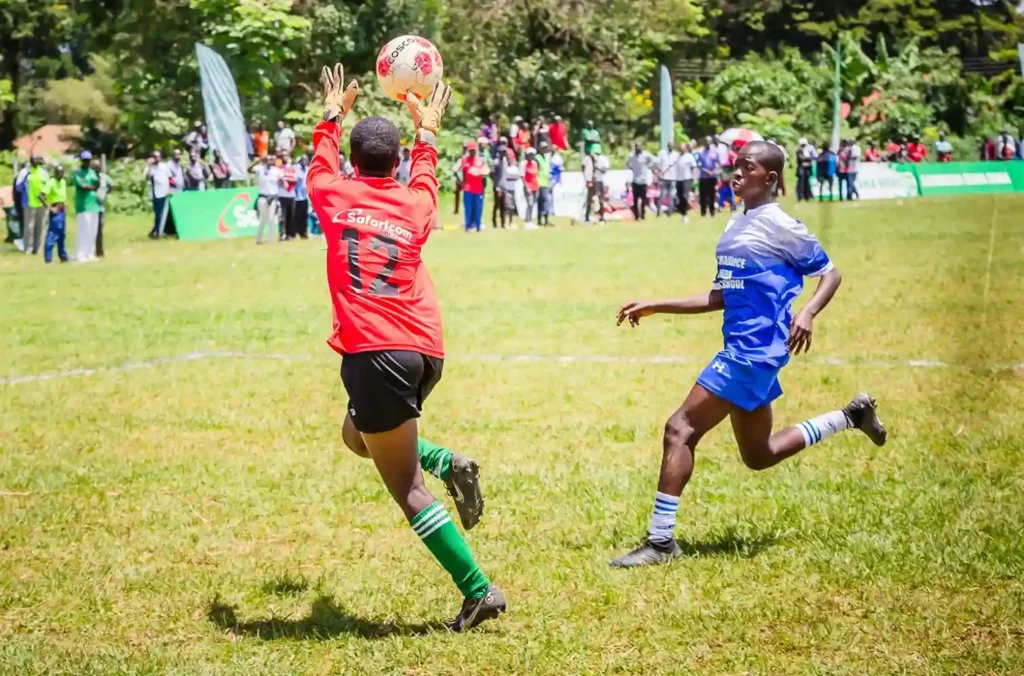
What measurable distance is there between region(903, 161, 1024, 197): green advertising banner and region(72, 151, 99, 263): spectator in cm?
2840

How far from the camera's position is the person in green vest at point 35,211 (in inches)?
1009

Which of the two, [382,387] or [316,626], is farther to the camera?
[316,626]

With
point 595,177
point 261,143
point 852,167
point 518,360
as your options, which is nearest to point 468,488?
point 518,360

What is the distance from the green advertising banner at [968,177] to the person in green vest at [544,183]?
15515 millimetres

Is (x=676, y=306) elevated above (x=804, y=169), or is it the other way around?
(x=676, y=306)

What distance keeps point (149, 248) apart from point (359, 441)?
24.3 metres

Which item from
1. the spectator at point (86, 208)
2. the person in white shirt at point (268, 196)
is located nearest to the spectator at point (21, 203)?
the spectator at point (86, 208)

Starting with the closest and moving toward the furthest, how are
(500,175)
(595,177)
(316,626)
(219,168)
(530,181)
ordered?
(316,626) < (219,168) < (500,175) < (530,181) < (595,177)

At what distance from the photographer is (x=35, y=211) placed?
27.6 m

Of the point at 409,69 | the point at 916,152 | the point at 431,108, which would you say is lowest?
the point at 916,152

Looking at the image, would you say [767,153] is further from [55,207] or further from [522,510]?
[55,207]

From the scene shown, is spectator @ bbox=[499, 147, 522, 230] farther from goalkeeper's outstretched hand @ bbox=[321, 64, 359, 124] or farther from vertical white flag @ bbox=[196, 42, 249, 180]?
goalkeeper's outstretched hand @ bbox=[321, 64, 359, 124]

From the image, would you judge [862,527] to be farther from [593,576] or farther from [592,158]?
[592,158]

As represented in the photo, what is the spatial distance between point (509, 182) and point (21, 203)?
468 inches
